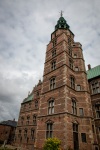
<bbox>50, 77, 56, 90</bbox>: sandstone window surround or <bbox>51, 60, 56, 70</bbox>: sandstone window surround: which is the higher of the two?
<bbox>51, 60, 56, 70</bbox>: sandstone window surround

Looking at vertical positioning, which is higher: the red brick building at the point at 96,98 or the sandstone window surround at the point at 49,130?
the red brick building at the point at 96,98

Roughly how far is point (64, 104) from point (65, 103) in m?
0.20

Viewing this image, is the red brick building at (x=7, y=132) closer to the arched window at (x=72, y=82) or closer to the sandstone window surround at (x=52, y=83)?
the sandstone window surround at (x=52, y=83)

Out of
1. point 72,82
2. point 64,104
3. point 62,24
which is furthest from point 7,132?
point 62,24

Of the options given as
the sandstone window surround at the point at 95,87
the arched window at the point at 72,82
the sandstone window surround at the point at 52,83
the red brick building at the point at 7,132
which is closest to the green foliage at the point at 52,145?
the sandstone window surround at the point at 52,83

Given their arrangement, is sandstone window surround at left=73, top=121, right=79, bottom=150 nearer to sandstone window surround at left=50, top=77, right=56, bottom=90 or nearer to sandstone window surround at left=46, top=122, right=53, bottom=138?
sandstone window surround at left=46, top=122, right=53, bottom=138

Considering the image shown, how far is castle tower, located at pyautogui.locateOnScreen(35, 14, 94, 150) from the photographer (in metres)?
15.3

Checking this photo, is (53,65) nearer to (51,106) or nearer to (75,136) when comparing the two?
(51,106)

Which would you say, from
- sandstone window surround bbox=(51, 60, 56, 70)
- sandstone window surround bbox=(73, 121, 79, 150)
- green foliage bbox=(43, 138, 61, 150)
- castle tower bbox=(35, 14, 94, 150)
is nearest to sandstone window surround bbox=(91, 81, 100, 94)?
castle tower bbox=(35, 14, 94, 150)

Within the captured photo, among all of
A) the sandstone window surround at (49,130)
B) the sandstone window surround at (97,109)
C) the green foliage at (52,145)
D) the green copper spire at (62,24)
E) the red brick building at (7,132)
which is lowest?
the red brick building at (7,132)

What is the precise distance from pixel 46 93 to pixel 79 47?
12449mm

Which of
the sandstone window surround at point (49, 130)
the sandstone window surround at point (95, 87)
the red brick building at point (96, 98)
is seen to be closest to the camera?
the sandstone window surround at point (49, 130)

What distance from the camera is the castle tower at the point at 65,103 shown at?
15.3m

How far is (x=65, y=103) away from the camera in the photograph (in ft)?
53.4
